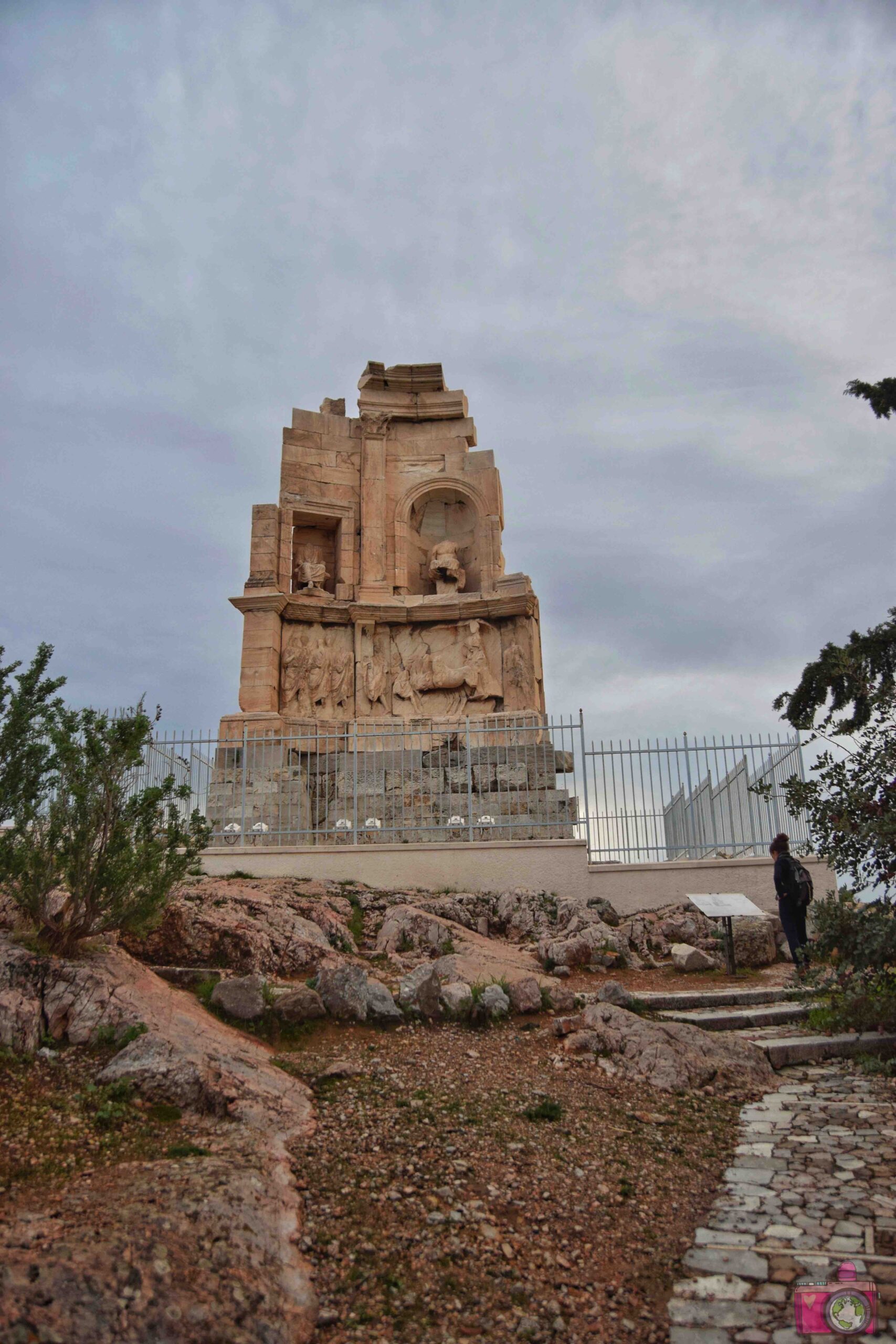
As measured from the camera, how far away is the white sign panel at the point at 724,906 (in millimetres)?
9539

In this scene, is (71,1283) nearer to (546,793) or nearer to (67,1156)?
(67,1156)

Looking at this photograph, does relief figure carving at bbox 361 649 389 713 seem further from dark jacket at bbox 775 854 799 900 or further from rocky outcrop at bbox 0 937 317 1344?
rocky outcrop at bbox 0 937 317 1344

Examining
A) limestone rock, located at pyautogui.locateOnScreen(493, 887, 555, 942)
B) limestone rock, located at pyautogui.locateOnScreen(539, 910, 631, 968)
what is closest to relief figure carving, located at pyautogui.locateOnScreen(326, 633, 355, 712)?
limestone rock, located at pyautogui.locateOnScreen(493, 887, 555, 942)

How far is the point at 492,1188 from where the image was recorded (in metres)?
4.75

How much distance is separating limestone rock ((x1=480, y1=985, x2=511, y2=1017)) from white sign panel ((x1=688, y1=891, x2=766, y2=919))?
2.68 meters

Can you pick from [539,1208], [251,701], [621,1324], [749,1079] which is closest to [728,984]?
[749,1079]

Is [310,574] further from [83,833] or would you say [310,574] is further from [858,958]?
[858,958]

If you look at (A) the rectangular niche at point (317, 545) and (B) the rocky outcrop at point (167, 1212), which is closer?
(B) the rocky outcrop at point (167, 1212)

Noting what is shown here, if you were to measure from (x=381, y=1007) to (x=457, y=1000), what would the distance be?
0.66 meters

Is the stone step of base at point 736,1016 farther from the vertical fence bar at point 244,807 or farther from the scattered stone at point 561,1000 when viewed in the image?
the vertical fence bar at point 244,807

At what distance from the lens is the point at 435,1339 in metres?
3.65

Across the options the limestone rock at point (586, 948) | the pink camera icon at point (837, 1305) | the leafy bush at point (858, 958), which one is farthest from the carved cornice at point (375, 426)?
the pink camera icon at point (837, 1305)

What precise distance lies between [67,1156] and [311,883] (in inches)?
271

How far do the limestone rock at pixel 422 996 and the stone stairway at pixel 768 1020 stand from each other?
1.89m
